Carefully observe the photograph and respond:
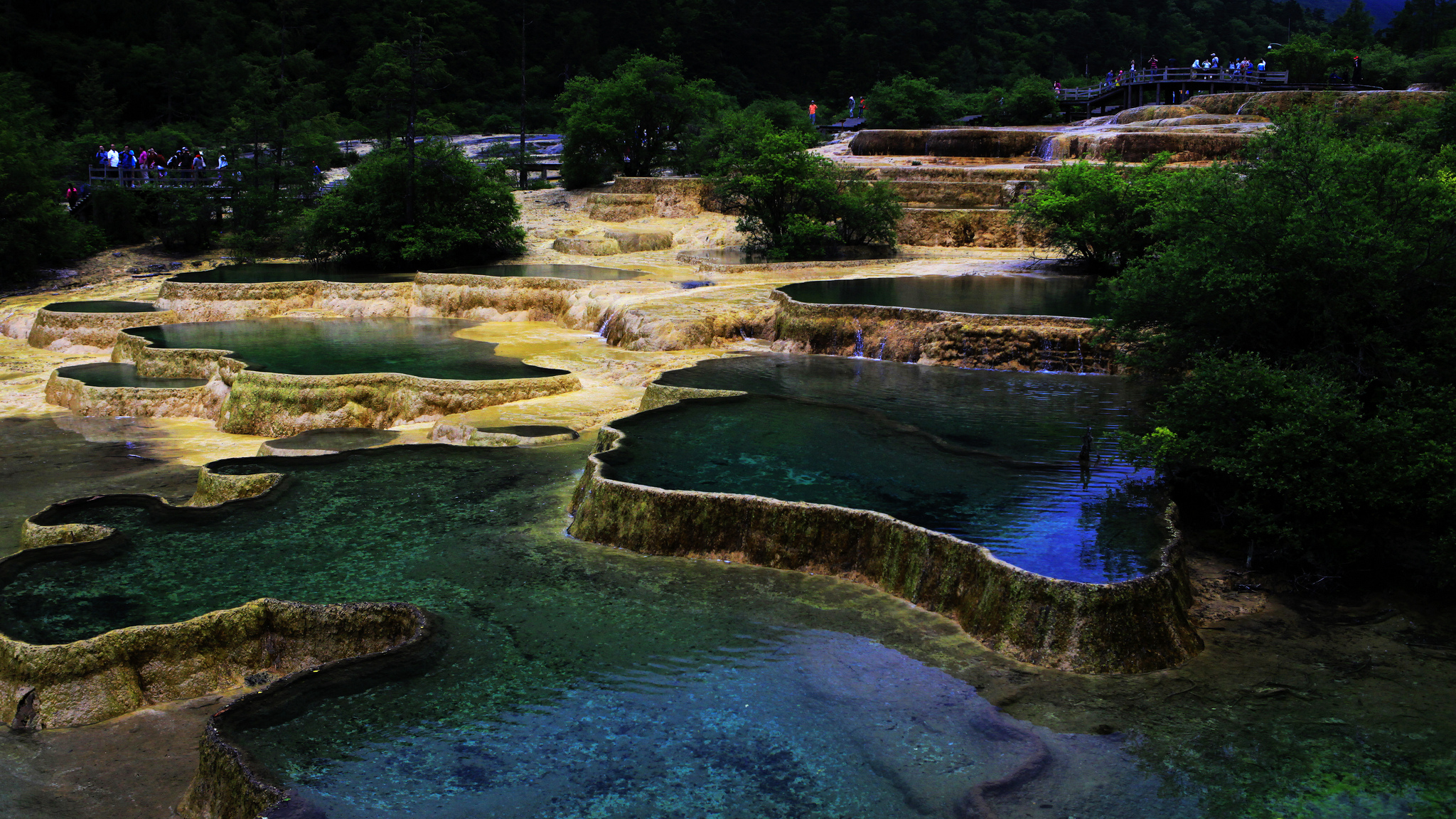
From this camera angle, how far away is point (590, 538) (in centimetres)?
1167

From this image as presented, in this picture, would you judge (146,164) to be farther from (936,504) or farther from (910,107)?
(936,504)

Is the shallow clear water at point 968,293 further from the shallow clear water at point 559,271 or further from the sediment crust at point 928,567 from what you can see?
the sediment crust at point 928,567

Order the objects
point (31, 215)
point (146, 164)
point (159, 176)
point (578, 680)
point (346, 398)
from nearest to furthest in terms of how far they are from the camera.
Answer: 1. point (578, 680)
2. point (346, 398)
3. point (31, 215)
4. point (159, 176)
5. point (146, 164)

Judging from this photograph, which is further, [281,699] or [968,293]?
[968,293]

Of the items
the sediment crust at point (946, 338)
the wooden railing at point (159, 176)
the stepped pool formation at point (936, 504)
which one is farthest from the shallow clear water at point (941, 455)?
the wooden railing at point (159, 176)

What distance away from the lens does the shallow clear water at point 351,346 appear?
19.1m

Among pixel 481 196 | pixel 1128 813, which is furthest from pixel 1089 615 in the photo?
pixel 481 196

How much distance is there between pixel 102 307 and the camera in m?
25.4

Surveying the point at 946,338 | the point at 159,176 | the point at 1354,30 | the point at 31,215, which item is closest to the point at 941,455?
the point at 946,338

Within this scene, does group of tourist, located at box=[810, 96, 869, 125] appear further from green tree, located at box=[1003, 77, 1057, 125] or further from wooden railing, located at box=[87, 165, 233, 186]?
wooden railing, located at box=[87, 165, 233, 186]

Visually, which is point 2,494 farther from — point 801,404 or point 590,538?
point 801,404

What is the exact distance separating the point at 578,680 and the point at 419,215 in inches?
967

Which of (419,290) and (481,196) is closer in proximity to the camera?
(419,290)

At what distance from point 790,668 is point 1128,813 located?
109 inches
